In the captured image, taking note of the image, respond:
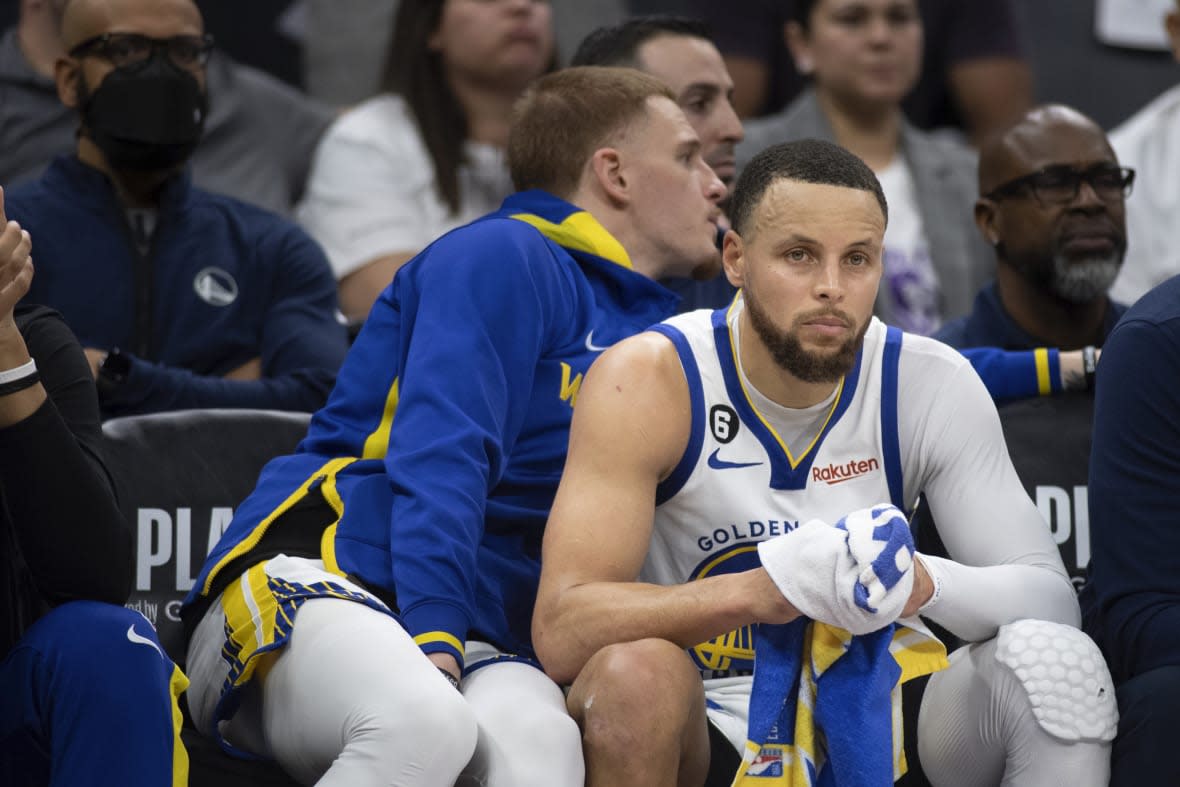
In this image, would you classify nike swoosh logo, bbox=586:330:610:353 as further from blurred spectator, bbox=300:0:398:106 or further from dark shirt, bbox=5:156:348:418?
blurred spectator, bbox=300:0:398:106

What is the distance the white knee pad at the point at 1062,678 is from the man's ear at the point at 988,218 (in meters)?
1.75

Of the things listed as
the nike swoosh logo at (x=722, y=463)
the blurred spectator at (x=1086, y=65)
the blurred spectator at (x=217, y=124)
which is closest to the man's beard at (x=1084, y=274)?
the nike swoosh logo at (x=722, y=463)

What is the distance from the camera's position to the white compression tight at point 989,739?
2.62m

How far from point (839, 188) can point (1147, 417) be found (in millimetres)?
611

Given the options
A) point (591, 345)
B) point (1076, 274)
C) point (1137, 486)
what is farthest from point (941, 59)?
point (1137, 486)

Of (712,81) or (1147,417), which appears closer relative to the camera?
(1147,417)

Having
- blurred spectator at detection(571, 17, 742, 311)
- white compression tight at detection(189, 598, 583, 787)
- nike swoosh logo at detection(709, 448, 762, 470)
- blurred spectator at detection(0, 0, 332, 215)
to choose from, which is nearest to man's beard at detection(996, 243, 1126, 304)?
blurred spectator at detection(571, 17, 742, 311)

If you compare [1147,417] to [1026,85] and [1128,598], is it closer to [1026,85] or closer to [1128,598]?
[1128,598]

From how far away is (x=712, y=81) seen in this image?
13.8ft

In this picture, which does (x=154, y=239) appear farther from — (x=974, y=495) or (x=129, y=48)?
(x=974, y=495)

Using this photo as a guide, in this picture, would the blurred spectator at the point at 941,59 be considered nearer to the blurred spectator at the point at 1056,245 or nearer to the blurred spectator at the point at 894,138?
the blurred spectator at the point at 894,138

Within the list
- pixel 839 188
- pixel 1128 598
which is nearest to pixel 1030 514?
pixel 1128 598

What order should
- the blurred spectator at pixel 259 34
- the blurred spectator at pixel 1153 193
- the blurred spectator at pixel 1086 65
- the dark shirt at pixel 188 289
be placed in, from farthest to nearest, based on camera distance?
the blurred spectator at pixel 1086 65 < the blurred spectator at pixel 259 34 < the blurred spectator at pixel 1153 193 < the dark shirt at pixel 188 289

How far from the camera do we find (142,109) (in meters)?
4.02
